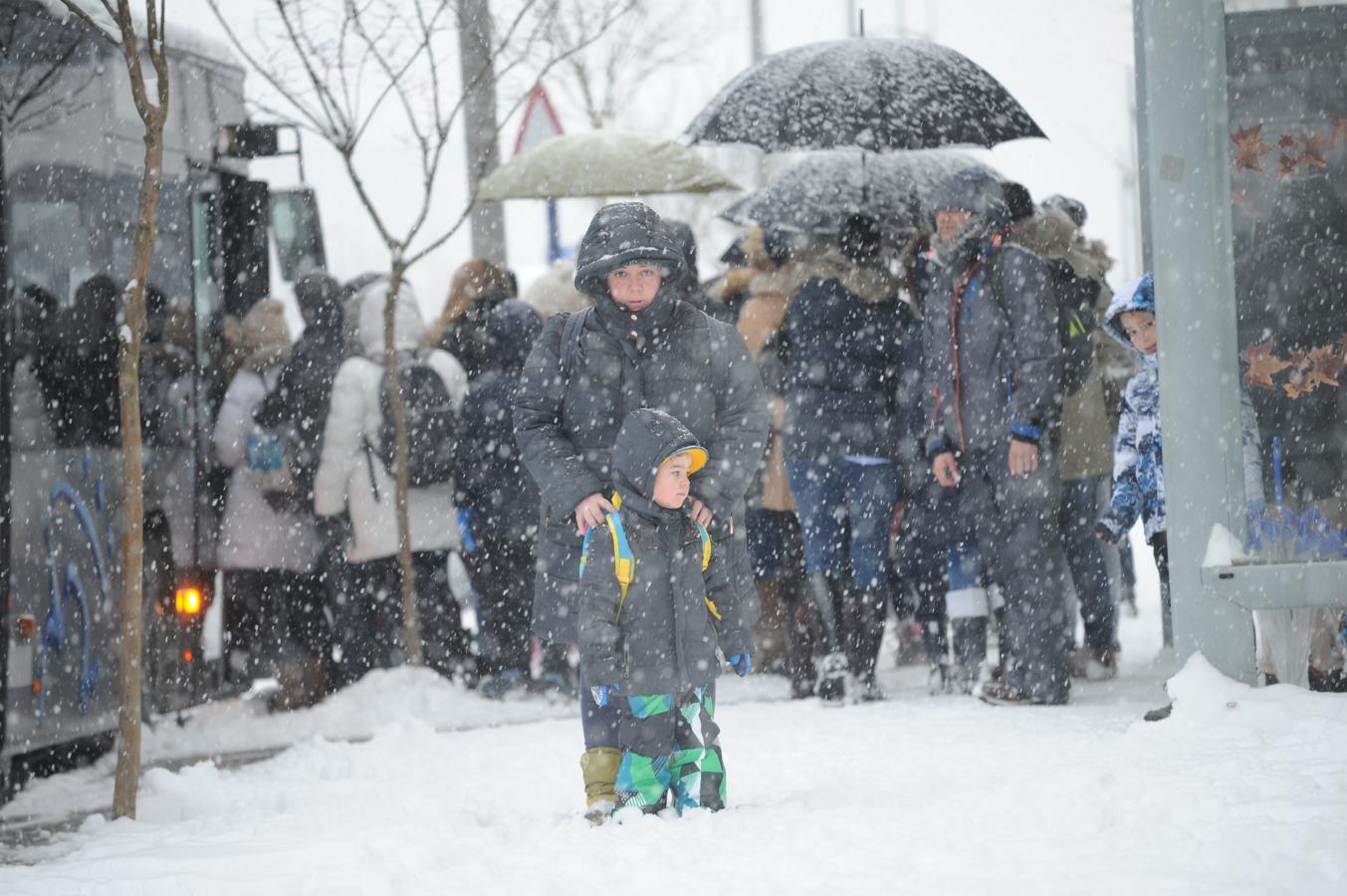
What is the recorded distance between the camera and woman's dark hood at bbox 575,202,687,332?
5254 millimetres

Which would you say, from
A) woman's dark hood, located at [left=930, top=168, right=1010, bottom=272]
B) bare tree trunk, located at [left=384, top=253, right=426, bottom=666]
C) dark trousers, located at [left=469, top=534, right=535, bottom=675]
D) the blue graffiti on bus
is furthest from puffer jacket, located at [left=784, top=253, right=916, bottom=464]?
the blue graffiti on bus

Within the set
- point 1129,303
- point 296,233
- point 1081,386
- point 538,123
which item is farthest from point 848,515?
point 538,123

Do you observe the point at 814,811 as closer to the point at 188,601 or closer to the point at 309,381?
the point at 188,601

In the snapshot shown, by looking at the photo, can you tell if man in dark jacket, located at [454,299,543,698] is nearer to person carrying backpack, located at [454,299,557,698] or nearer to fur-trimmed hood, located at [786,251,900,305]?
person carrying backpack, located at [454,299,557,698]

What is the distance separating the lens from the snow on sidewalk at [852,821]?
4316mm

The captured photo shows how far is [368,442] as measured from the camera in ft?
30.6

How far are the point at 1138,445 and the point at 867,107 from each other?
2.23 meters

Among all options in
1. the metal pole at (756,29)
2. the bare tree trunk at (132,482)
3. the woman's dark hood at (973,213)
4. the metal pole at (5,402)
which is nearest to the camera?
the bare tree trunk at (132,482)

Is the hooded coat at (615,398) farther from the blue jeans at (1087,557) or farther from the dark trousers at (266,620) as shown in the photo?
the dark trousers at (266,620)

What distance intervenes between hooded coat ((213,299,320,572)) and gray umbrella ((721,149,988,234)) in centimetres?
257

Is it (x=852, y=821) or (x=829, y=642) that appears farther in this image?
(x=829, y=642)

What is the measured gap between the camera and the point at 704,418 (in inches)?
214

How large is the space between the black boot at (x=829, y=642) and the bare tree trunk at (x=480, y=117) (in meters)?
3.13

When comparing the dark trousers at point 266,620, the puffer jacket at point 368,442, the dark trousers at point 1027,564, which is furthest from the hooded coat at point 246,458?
the dark trousers at point 1027,564
